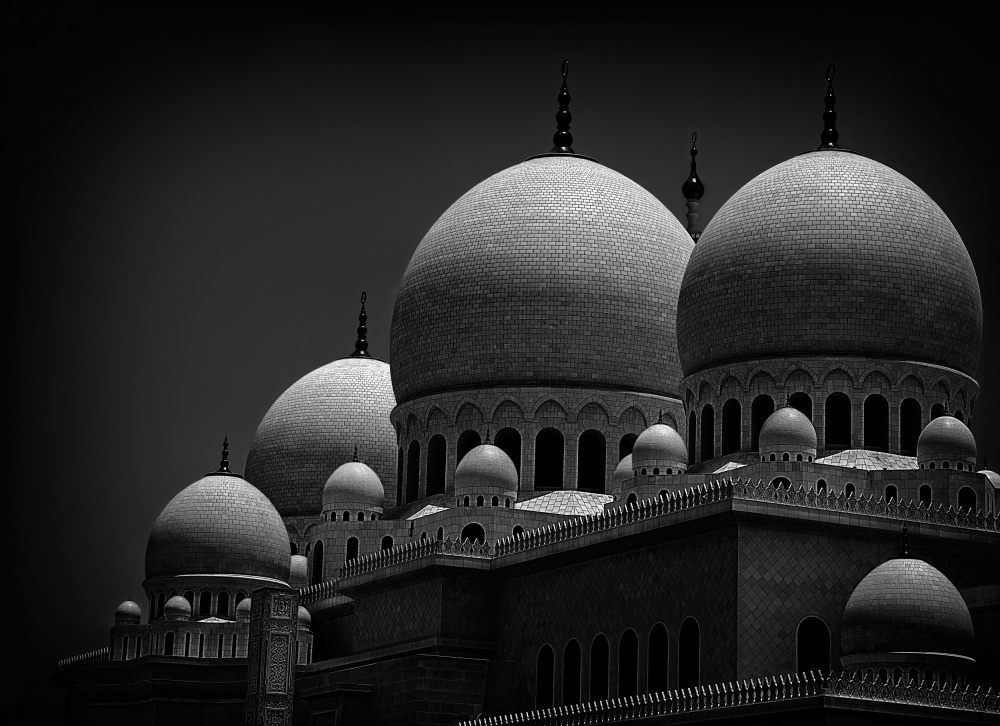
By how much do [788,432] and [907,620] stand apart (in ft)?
21.5

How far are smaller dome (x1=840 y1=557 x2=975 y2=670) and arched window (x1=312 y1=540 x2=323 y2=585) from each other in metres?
17.9

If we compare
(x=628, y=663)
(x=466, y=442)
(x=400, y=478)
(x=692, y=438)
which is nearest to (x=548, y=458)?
(x=466, y=442)

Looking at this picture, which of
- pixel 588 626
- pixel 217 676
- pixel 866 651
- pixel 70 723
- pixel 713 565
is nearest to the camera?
pixel 866 651

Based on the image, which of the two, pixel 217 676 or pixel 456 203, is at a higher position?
pixel 456 203

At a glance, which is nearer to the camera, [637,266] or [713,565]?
[713,565]

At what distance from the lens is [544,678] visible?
133 feet

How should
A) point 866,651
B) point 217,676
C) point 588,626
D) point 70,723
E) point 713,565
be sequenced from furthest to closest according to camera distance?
1. point 70,723
2. point 217,676
3. point 588,626
4. point 713,565
5. point 866,651

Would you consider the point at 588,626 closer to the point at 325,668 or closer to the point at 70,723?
the point at 325,668

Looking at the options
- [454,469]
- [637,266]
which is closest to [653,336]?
[637,266]

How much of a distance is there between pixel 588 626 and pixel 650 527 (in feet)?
9.98

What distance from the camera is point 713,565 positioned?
119ft

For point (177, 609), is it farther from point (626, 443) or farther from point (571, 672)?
point (571, 672)

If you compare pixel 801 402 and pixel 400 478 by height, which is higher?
pixel 400 478

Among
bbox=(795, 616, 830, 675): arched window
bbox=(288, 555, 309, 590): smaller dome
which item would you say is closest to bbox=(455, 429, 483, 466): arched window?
bbox=(288, 555, 309, 590): smaller dome
